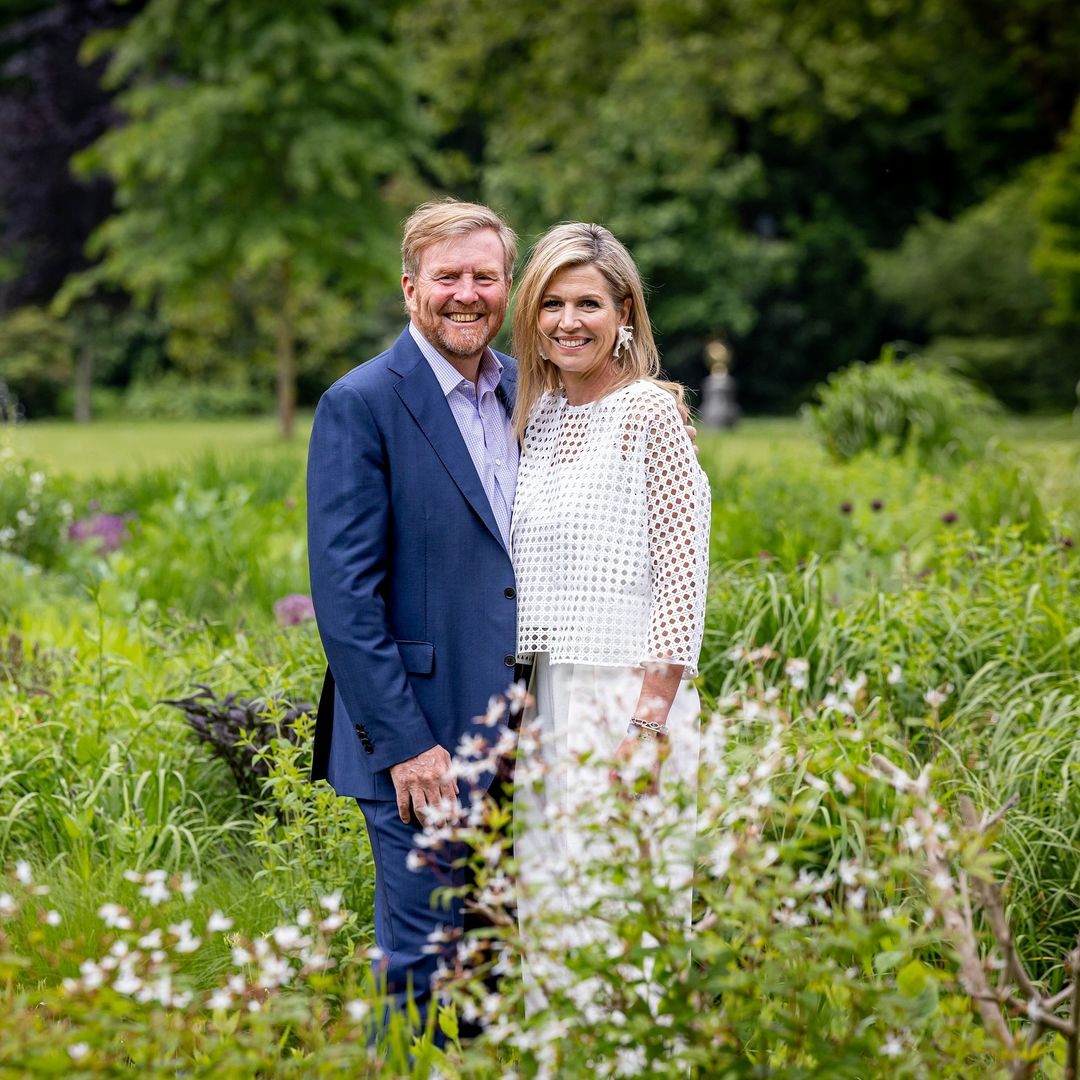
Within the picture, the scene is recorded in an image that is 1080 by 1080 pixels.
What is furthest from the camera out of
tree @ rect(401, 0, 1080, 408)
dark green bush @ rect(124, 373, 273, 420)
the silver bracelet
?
dark green bush @ rect(124, 373, 273, 420)

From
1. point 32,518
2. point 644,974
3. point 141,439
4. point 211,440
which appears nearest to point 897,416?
point 32,518

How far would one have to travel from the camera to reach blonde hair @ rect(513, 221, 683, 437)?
2797 millimetres

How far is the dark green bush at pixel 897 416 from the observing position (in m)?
9.13

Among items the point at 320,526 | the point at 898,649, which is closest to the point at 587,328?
the point at 320,526

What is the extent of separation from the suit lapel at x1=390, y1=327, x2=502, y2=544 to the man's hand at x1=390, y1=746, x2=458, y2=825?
46 cm

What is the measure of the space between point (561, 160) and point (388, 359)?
62.3ft

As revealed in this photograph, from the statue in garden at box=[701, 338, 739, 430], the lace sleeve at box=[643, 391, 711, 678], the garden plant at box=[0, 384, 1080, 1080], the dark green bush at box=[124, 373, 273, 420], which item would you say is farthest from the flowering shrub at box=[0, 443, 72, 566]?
the dark green bush at box=[124, 373, 273, 420]

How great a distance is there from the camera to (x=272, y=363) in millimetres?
32969

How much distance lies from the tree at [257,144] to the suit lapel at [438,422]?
15.9m

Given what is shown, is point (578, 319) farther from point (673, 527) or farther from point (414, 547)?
point (414, 547)

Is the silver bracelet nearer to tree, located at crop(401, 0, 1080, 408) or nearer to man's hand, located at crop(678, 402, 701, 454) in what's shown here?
man's hand, located at crop(678, 402, 701, 454)

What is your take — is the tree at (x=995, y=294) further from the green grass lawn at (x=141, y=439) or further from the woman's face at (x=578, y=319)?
the woman's face at (x=578, y=319)

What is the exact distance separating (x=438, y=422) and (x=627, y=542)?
47cm

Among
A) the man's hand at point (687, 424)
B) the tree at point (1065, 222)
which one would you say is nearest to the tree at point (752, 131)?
the tree at point (1065, 222)
